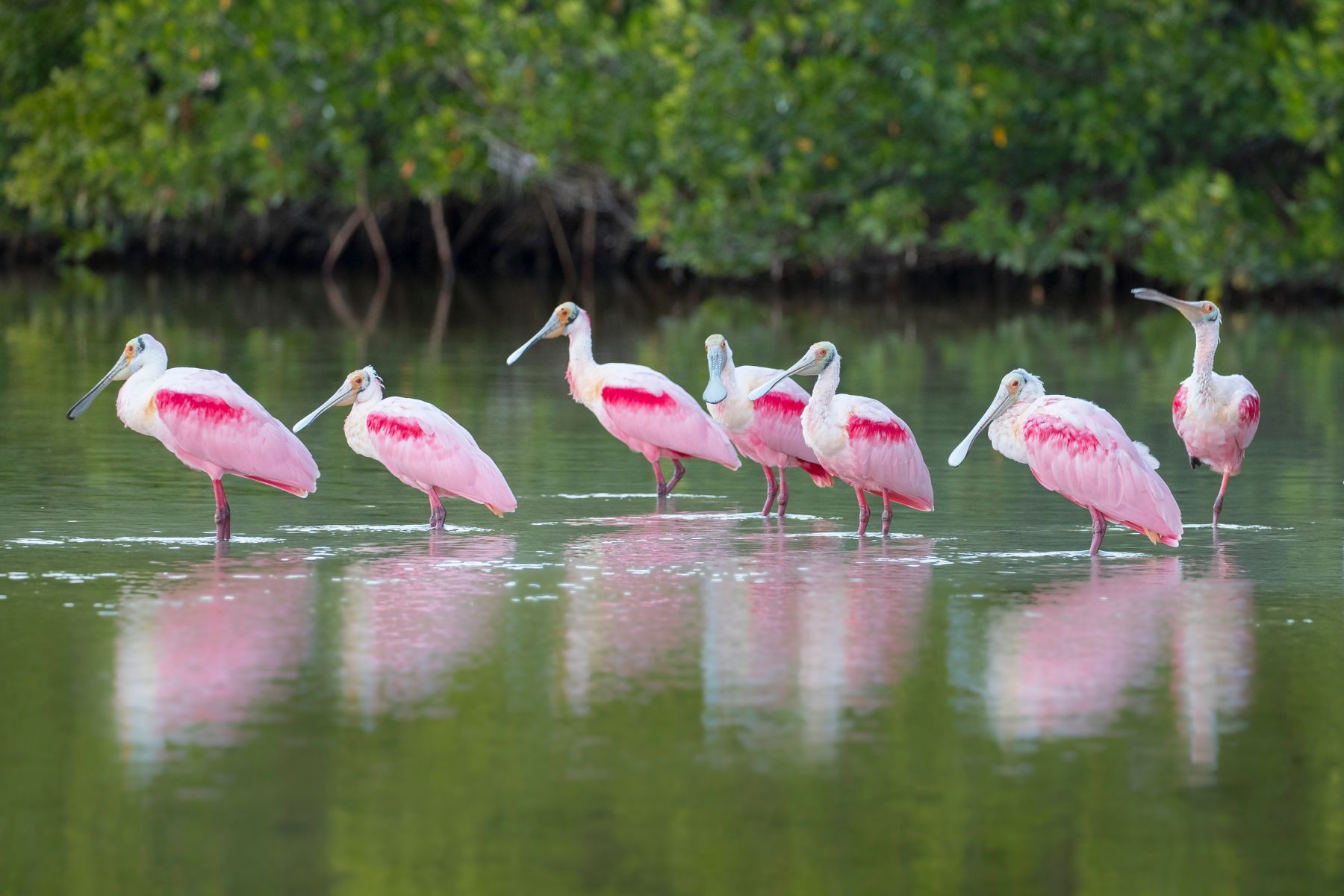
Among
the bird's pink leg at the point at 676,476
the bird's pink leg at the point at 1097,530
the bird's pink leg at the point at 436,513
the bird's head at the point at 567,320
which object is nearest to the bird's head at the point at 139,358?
the bird's pink leg at the point at 436,513

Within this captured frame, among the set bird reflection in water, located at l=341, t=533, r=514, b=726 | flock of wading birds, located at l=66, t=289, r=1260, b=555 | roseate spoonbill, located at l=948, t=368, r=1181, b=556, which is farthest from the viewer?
flock of wading birds, located at l=66, t=289, r=1260, b=555

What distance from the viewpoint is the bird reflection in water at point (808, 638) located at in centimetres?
641

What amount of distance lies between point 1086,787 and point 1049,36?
20.9m

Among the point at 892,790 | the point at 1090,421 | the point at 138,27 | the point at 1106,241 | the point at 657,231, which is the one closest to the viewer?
the point at 892,790

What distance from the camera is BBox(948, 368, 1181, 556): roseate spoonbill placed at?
9023mm

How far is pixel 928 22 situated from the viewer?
26219 mm

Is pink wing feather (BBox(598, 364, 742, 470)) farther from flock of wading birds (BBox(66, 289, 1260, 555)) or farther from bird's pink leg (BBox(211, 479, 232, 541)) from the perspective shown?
bird's pink leg (BBox(211, 479, 232, 541))

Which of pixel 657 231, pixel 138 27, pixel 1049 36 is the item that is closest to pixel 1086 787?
pixel 1049 36

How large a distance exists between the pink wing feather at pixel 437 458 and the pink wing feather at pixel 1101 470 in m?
2.13

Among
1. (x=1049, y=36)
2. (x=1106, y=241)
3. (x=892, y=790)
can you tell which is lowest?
(x=892, y=790)

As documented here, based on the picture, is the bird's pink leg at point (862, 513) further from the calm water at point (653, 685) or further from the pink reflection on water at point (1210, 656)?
the pink reflection on water at point (1210, 656)

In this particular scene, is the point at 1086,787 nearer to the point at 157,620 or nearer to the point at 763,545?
the point at 157,620

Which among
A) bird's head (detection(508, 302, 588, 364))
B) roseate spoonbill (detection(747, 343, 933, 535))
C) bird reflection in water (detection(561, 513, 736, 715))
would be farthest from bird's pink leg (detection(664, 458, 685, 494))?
roseate spoonbill (detection(747, 343, 933, 535))

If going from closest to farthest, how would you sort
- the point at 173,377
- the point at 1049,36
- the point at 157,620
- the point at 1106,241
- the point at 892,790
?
the point at 892,790 < the point at 157,620 < the point at 173,377 < the point at 1049,36 < the point at 1106,241
